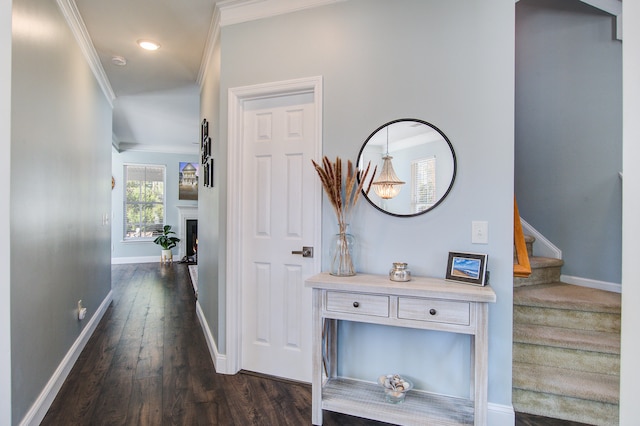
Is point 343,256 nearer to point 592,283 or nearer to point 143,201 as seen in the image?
point 592,283

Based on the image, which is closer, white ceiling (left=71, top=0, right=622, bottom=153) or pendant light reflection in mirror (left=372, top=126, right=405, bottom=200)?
pendant light reflection in mirror (left=372, top=126, right=405, bottom=200)

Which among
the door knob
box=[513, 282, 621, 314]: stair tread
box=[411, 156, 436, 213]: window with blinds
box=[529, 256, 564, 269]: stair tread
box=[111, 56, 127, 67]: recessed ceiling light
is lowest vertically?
box=[513, 282, 621, 314]: stair tread

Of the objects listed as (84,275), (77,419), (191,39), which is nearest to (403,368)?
(77,419)

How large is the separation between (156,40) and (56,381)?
2.77 meters

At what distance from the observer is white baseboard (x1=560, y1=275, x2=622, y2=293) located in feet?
9.48

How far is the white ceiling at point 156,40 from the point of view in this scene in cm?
253

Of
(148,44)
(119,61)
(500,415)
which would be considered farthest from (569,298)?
(119,61)

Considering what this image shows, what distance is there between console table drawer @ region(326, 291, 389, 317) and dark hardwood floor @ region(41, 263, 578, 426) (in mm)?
674

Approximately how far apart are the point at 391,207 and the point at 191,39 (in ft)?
7.73

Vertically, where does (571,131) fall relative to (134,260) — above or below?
above

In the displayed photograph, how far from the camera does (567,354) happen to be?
2.27 meters

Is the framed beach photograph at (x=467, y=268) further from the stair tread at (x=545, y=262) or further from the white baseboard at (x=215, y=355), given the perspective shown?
the white baseboard at (x=215, y=355)

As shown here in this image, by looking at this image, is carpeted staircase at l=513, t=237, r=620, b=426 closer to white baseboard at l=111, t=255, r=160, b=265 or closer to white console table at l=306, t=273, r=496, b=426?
white console table at l=306, t=273, r=496, b=426

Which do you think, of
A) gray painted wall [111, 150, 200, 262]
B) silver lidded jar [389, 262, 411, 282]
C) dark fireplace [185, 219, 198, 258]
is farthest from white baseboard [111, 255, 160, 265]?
silver lidded jar [389, 262, 411, 282]
